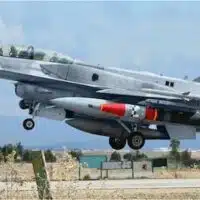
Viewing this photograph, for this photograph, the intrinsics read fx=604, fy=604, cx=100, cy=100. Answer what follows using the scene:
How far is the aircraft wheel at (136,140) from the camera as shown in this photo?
81.4ft

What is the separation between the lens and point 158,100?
25.3 metres

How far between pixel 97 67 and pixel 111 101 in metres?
2.31

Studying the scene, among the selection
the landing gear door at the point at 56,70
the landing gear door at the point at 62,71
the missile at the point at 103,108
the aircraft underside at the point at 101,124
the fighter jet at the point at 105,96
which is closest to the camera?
the missile at the point at 103,108

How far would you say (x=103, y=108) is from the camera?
23.8m

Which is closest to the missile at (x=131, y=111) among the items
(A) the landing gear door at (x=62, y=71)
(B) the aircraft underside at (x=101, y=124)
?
(B) the aircraft underside at (x=101, y=124)

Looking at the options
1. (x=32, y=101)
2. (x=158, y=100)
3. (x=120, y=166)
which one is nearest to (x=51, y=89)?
(x=32, y=101)

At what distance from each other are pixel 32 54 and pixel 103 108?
4226mm

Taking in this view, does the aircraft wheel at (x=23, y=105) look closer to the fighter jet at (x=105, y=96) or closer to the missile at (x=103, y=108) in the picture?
the fighter jet at (x=105, y=96)

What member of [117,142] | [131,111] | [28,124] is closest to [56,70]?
[28,124]

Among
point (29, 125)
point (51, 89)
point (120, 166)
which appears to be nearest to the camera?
point (29, 125)

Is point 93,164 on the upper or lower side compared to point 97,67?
lower

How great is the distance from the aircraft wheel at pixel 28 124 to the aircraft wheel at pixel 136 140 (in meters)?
4.18

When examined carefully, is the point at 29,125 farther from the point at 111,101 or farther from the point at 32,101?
the point at 111,101

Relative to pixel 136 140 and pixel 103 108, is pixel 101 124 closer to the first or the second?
pixel 103 108
